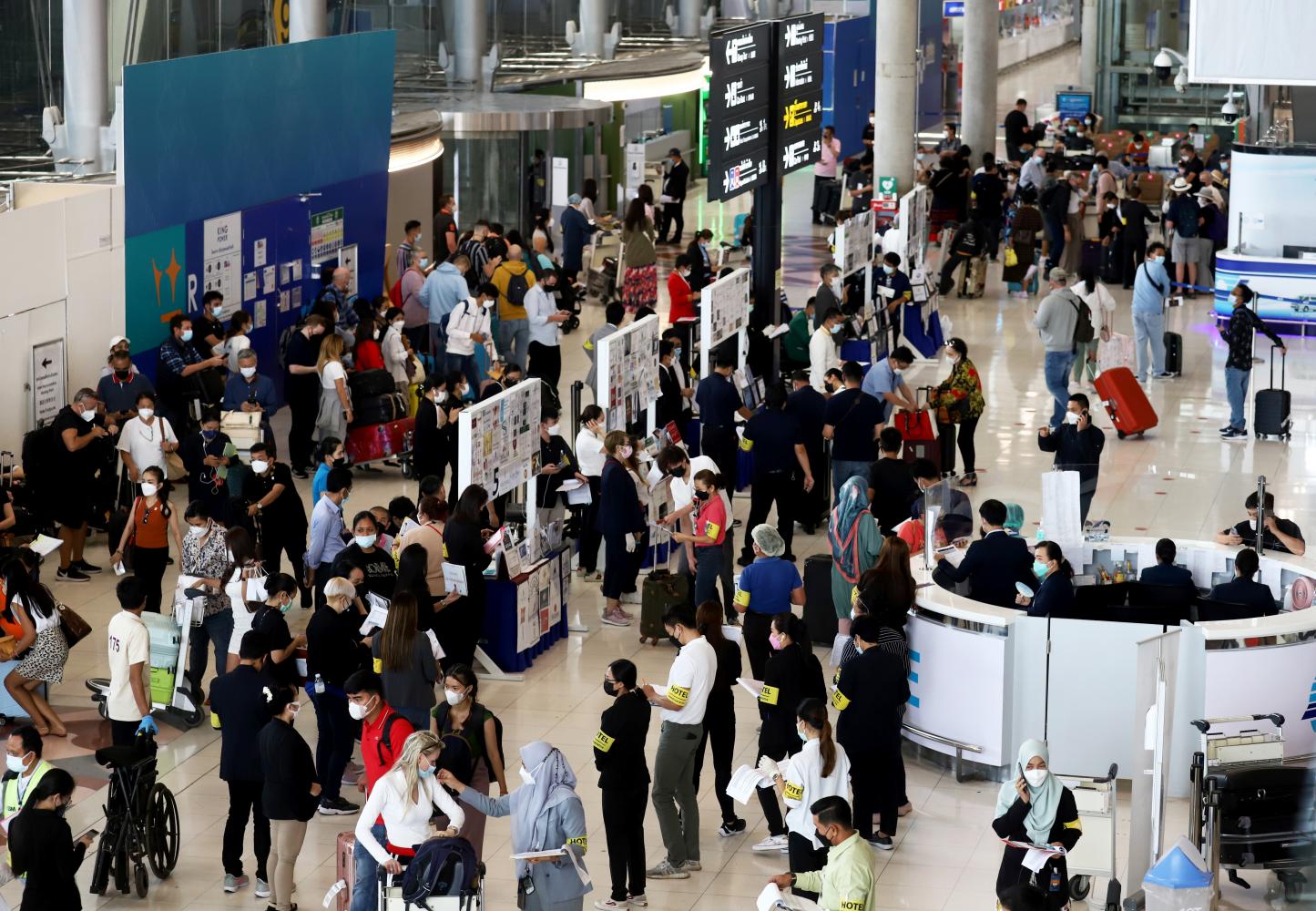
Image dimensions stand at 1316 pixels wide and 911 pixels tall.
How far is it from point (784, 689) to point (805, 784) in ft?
3.25

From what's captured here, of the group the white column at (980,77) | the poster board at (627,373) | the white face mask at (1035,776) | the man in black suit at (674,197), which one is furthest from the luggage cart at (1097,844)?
the white column at (980,77)

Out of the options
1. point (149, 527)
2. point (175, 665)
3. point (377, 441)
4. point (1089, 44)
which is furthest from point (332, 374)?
point (1089, 44)

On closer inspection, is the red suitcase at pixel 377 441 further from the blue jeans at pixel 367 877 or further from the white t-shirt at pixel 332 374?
the blue jeans at pixel 367 877

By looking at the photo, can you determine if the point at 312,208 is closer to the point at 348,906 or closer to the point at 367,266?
the point at 367,266

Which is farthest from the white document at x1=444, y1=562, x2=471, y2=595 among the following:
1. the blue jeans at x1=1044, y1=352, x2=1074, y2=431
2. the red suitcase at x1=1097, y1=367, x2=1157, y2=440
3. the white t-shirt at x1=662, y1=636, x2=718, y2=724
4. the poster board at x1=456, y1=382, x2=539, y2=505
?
the red suitcase at x1=1097, y1=367, x2=1157, y2=440

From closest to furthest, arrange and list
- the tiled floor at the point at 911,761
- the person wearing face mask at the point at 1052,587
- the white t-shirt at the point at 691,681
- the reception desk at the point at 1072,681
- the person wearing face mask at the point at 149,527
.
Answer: the white t-shirt at the point at 691,681
the tiled floor at the point at 911,761
the reception desk at the point at 1072,681
the person wearing face mask at the point at 1052,587
the person wearing face mask at the point at 149,527

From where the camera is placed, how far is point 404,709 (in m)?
9.89

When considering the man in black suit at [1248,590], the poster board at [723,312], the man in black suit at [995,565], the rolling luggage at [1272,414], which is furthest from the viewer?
the rolling luggage at [1272,414]

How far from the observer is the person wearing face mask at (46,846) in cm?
766

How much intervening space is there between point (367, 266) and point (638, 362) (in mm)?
7263

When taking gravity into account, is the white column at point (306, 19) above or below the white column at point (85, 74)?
above

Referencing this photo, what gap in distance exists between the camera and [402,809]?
7805 mm

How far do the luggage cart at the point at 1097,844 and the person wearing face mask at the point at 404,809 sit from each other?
288 cm

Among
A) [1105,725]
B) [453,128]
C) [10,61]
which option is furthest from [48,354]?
[453,128]
